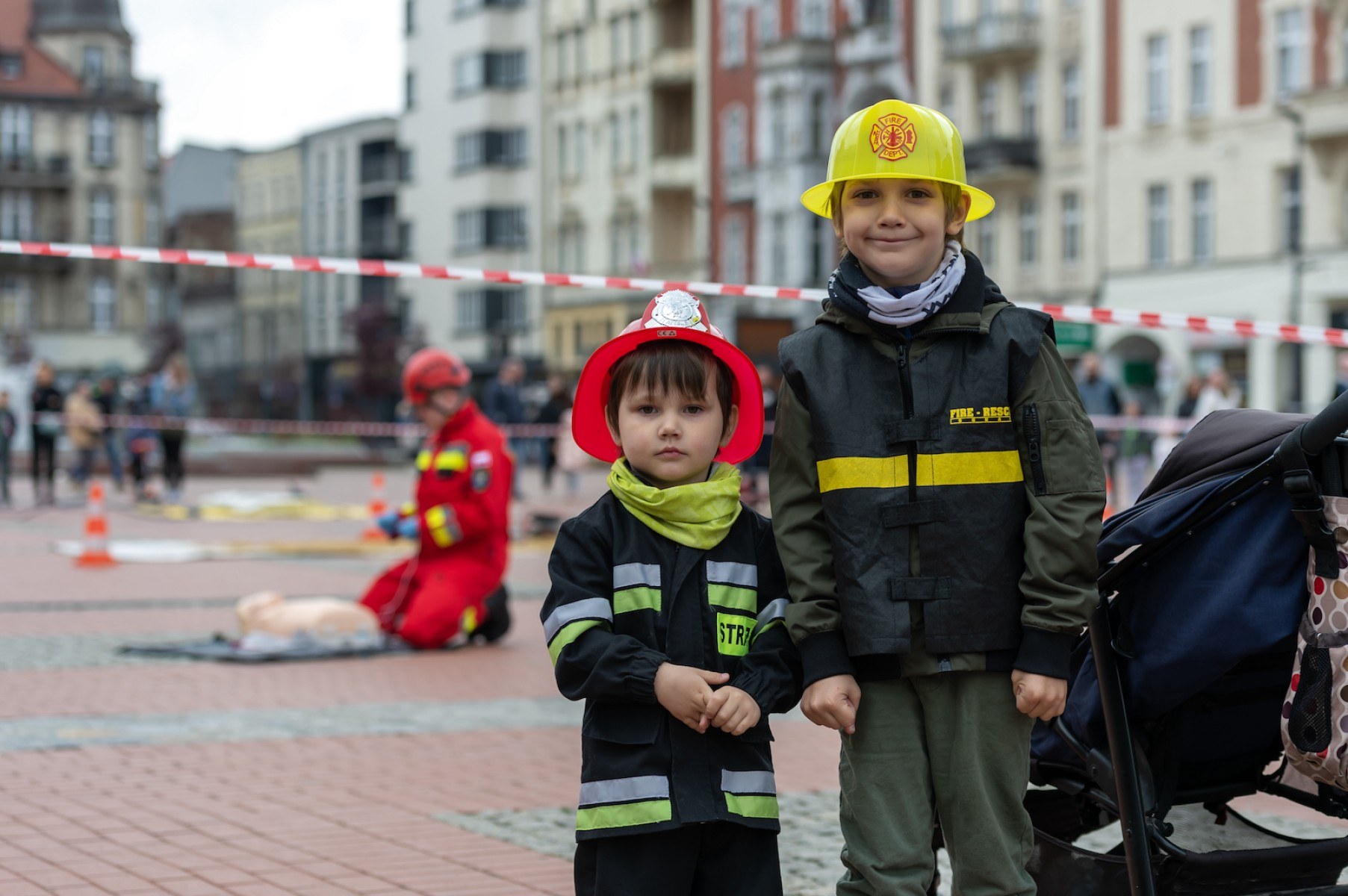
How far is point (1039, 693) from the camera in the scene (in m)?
3.52

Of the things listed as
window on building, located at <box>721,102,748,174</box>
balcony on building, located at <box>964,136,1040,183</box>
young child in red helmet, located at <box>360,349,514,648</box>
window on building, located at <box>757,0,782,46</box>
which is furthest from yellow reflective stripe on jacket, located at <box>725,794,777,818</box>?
window on building, located at <box>721,102,748,174</box>

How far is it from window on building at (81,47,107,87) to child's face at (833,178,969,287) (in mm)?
83945

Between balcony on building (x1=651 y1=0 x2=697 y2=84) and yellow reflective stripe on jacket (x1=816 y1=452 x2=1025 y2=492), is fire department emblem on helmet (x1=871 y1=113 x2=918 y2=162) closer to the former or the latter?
yellow reflective stripe on jacket (x1=816 y1=452 x2=1025 y2=492)

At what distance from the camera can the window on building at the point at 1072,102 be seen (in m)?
45.3

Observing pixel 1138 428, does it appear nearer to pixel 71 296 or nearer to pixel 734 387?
pixel 734 387

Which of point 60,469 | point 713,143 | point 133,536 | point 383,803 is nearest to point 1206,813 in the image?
point 383,803

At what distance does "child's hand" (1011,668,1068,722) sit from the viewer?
3.52 meters

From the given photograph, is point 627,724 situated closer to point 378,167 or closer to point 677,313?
point 677,313

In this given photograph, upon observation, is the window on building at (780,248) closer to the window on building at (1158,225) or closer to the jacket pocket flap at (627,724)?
the window on building at (1158,225)

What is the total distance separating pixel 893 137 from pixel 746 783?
4.14 ft

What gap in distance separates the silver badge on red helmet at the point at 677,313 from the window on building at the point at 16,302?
80.3 m

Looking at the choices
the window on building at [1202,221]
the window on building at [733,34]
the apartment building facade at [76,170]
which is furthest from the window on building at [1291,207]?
the apartment building facade at [76,170]

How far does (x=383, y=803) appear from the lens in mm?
6398

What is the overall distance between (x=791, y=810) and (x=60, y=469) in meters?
35.5
